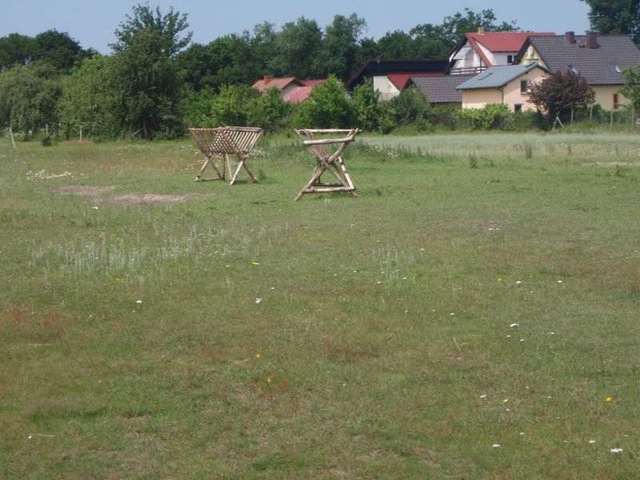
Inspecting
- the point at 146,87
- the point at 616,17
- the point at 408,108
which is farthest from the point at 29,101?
the point at 616,17

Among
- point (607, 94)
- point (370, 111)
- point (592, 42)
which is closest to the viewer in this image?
point (370, 111)

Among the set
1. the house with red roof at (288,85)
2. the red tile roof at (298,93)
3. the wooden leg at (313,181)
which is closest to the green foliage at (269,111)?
the wooden leg at (313,181)

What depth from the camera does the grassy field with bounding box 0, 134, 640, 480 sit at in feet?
21.8

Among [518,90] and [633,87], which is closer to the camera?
[633,87]

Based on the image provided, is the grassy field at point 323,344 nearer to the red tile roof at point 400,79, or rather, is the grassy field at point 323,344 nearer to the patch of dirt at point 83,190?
the patch of dirt at point 83,190

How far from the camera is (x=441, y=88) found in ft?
318

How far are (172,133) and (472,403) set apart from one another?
175 ft

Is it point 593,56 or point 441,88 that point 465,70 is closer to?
point 441,88

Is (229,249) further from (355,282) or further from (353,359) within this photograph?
(353,359)

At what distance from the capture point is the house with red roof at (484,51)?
11512cm

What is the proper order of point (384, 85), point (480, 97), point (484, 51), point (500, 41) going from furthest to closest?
1. point (500, 41)
2. point (484, 51)
3. point (384, 85)
4. point (480, 97)

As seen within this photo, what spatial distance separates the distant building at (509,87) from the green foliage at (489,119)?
40.1 feet

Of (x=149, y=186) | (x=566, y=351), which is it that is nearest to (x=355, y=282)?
(x=566, y=351)

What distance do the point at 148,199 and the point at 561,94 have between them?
5348 centimetres
